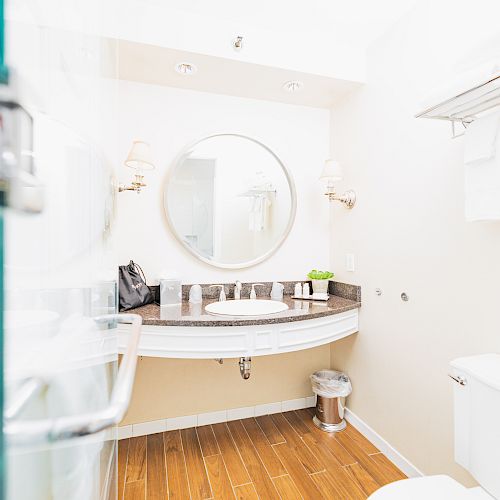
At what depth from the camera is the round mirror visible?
2.11 metres

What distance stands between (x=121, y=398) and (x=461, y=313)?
4.82 ft

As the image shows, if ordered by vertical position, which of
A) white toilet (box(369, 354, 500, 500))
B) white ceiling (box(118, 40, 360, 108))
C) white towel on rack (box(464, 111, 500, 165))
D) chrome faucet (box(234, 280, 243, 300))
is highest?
white ceiling (box(118, 40, 360, 108))

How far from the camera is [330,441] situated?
1.98 metres

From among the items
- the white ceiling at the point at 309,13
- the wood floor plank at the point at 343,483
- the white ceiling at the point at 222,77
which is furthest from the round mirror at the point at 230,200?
the wood floor plank at the point at 343,483

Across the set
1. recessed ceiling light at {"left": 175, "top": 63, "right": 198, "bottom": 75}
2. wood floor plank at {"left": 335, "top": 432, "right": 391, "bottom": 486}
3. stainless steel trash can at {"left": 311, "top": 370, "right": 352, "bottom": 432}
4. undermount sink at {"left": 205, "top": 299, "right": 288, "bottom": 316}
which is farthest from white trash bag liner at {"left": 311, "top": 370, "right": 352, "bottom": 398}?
recessed ceiling light at {"left": 175, "top": 63, "right": 198, "bottom": 75}

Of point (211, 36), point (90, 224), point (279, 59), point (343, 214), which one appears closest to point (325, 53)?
point (279, 59)

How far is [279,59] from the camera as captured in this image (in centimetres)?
190

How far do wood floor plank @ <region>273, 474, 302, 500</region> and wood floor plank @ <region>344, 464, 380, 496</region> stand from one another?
0.30 meters

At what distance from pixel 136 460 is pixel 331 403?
46.4 inches

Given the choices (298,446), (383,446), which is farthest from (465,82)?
(298,446)

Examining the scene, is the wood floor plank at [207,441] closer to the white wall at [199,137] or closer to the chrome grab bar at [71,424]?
the white wall at [199,137]

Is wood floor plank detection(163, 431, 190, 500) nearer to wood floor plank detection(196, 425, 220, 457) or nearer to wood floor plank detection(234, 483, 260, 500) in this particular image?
wood floor plank detection(196, 425, 220, 457)

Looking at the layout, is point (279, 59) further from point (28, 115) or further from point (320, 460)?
point (320, 460)

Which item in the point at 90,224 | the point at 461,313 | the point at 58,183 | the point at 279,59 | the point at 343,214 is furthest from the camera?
the point at 343,214
